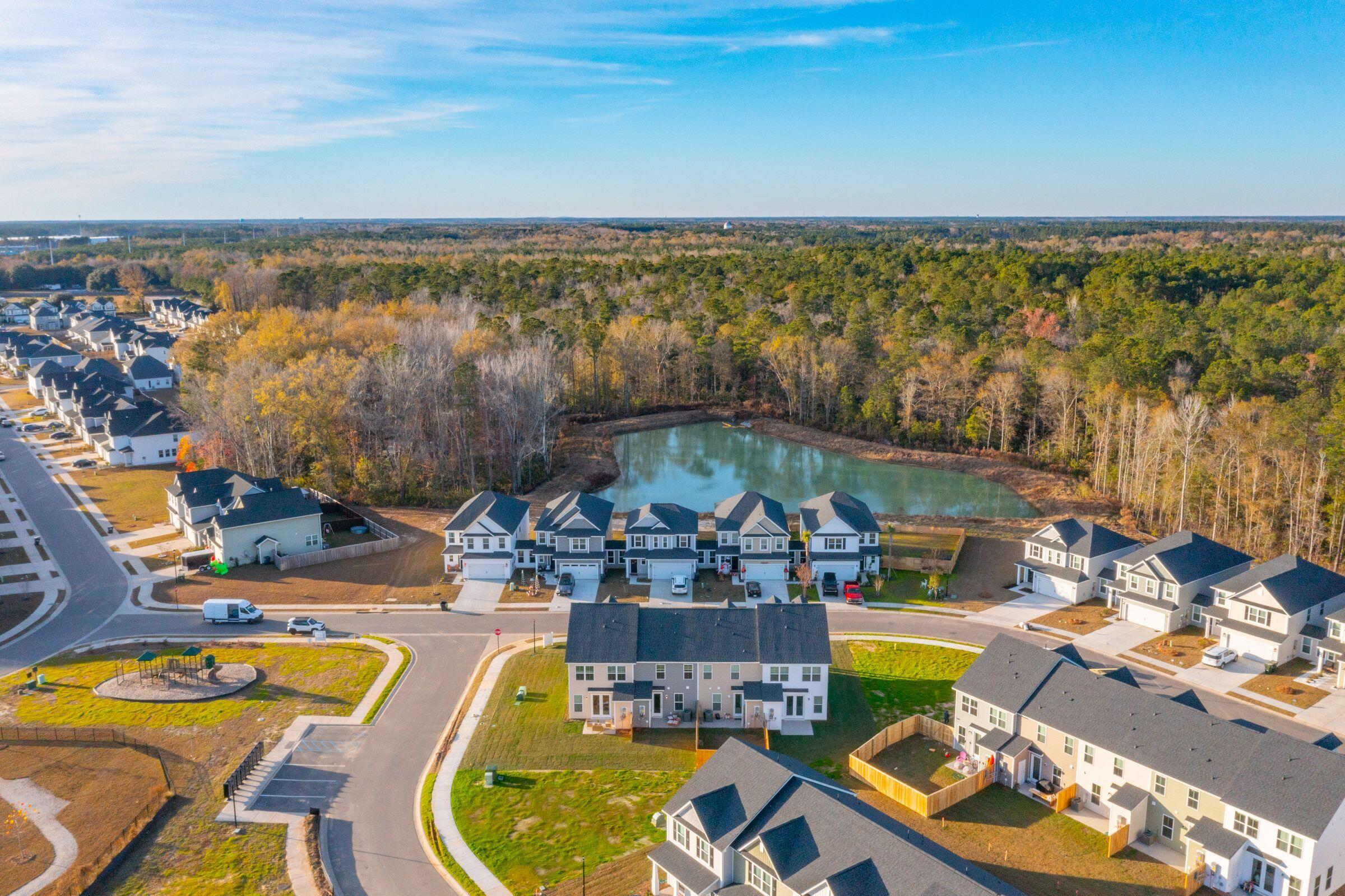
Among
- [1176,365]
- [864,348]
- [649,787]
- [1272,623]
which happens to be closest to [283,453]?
Answer: [649,787]

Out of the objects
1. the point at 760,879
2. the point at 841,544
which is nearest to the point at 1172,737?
the point at 760,879

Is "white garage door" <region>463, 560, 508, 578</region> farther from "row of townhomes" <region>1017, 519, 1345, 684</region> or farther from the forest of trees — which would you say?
"row of townhomes" <region>1017, 519, 1345, 684</region>

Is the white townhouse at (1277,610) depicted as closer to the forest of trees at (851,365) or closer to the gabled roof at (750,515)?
the forest of trees at (851,365)

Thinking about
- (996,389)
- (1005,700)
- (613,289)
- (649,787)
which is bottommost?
(649,787)

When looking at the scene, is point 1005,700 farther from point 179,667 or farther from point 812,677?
point 179,667

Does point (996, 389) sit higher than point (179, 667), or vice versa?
point (996, 389)

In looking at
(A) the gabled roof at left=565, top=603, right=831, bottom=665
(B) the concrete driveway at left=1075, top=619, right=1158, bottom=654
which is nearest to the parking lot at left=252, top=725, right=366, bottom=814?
(A) the gabled roof at left=565, top=603, right=831, bottom=665
